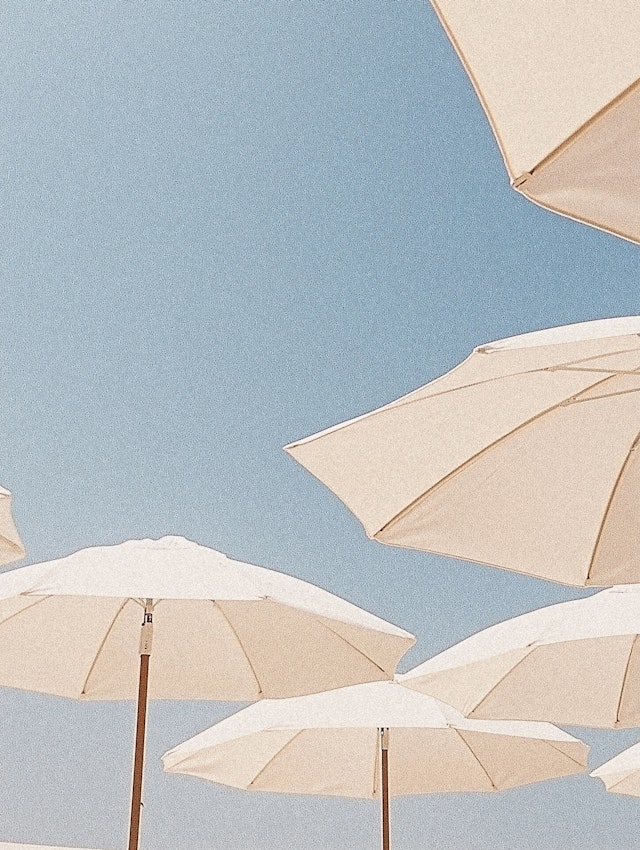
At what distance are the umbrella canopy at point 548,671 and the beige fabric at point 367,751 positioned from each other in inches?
42.9

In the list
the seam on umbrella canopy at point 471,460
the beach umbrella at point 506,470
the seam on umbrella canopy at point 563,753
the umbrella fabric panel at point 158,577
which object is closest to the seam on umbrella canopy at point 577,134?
the beach umbrella at point 506,470

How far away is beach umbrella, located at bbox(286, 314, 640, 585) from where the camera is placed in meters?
3.71

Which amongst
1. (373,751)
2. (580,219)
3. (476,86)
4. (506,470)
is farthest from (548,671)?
(476,86)

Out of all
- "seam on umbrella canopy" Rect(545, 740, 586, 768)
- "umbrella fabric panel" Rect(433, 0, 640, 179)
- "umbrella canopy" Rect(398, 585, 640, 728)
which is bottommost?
"seam on umbrella canopy" Rect(545, 740, 586, 768)

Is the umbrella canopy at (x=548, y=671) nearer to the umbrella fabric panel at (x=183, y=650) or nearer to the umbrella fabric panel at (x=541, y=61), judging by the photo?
the umbrella fabric panel at (x=183, y=650)

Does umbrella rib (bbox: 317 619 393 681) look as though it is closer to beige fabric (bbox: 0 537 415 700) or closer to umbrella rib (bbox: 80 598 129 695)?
beige fabric (bbox: 0 537 415 700)

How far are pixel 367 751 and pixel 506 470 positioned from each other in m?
4.36

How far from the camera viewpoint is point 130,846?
16.2ft

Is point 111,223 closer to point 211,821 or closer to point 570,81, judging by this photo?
point 211,821

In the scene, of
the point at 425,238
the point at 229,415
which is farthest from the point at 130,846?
the point at 229,415

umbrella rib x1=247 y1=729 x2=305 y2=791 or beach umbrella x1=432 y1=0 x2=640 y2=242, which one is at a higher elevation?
beach umbrella x1=432 y1=0 x2=640 y2=242

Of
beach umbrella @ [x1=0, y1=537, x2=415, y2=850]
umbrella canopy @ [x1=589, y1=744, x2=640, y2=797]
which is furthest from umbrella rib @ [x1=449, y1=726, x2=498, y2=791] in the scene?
beach umbrella @ [x1=0, y1=537, x2=415, y2=850]

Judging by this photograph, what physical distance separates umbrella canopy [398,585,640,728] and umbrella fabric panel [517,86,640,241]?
335cm

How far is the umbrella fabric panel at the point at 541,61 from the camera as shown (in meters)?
1.82
